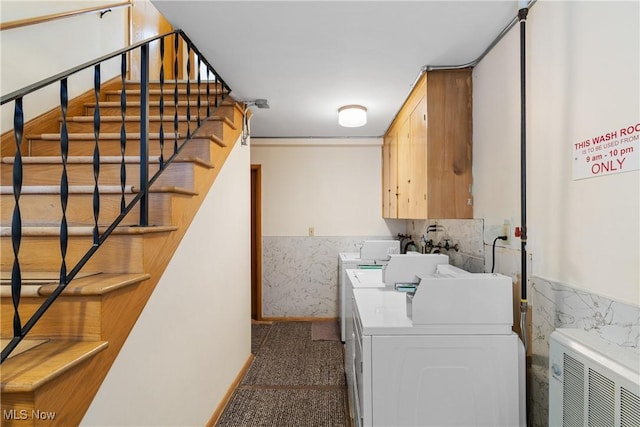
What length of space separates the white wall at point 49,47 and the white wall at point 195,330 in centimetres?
121

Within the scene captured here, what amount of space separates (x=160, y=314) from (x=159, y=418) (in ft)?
1.47

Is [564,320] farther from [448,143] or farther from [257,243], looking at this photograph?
[257,243]

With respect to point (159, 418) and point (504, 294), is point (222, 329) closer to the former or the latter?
point (159, 418)

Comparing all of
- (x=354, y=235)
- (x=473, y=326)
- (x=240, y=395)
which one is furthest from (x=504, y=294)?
(x=354, y=235)

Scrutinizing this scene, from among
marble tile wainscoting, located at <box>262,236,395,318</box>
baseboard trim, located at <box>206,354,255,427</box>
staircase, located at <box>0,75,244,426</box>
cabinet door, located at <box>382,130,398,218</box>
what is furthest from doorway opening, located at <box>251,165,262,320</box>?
staircase, located at <box>0,75,244,426</box>

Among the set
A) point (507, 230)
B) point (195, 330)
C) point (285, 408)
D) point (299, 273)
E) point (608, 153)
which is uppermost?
point (608, 153)

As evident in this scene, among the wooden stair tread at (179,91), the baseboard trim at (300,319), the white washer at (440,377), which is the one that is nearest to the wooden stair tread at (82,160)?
the wooden stair tread at (179,91)

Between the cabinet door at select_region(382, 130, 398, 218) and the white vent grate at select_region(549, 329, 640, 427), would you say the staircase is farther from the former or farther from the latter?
the cabinet door at select_region(382, 130, 398, 218)

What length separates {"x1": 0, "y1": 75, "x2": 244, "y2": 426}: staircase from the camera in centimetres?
98

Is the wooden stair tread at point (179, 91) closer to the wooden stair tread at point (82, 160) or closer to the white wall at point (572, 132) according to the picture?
the wooden stair tread at point (82, 160)

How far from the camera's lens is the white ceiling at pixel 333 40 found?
5.32ft

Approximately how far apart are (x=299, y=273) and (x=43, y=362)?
3546 millimetres

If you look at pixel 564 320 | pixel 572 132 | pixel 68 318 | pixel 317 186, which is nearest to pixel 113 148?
pixel 68 318

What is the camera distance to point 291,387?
283cm
